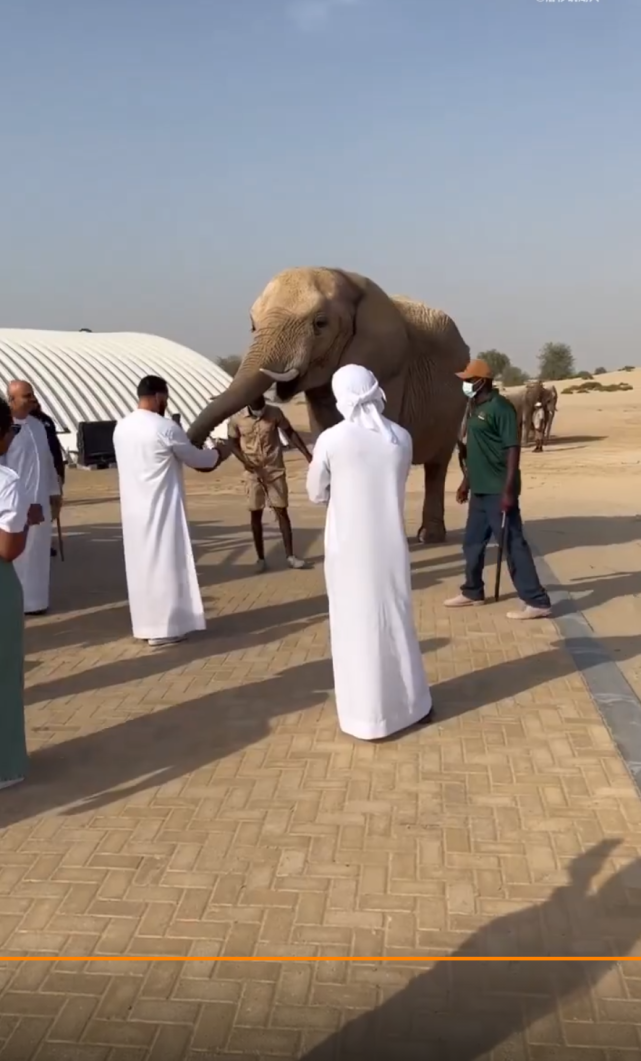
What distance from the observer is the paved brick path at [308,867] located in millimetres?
2822

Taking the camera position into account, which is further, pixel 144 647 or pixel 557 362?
pixel 557 362

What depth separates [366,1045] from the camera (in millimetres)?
2727

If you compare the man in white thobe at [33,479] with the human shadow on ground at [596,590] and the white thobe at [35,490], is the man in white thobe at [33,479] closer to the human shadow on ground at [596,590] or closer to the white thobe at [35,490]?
the white thobe at [35,490]

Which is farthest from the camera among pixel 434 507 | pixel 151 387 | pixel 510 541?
pixel 434 507

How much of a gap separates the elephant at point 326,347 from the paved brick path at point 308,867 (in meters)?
2.96

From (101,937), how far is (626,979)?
1711mm

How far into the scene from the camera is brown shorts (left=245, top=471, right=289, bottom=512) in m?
9.04

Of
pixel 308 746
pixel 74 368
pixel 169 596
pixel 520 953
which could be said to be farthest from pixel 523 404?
pixel 520 953

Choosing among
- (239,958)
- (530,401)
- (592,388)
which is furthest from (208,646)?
(592,388)

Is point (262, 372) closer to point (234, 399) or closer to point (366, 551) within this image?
point (234, 399)

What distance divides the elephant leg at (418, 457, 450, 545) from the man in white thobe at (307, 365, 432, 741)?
6.16 metres

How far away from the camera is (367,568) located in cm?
474

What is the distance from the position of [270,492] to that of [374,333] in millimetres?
1749

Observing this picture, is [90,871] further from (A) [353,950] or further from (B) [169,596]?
(B) [169,596]
